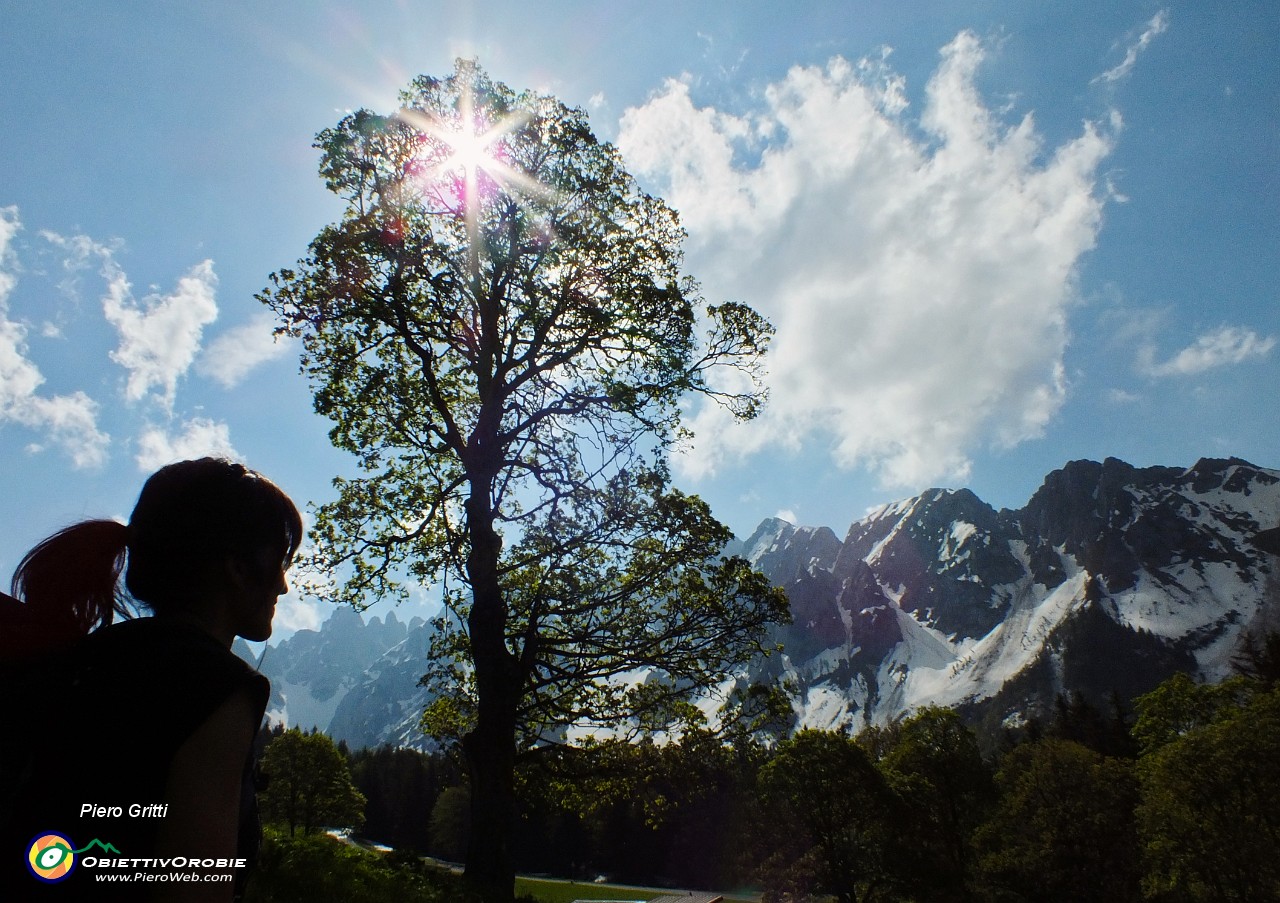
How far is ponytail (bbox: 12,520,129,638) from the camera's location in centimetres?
221

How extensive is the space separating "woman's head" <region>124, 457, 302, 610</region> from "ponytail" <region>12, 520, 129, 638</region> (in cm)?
7

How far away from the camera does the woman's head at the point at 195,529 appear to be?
2.33m

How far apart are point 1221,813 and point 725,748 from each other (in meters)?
40.6

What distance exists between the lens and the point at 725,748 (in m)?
13.2

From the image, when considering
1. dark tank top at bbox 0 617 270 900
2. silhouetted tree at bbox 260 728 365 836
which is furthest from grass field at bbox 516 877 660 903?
dark tank top at bbox 0 617 270 900

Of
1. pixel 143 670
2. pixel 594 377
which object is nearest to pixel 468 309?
pixel 594 377

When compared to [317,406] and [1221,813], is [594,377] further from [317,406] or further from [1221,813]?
[1221,813]

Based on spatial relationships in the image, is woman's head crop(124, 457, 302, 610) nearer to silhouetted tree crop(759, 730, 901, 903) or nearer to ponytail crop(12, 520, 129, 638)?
ponytail crop(12, 520, 129, 638)

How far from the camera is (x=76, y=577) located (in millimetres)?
2309

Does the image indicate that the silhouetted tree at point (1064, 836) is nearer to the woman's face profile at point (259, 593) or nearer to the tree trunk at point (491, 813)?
the tree trunk at point (491, 813)

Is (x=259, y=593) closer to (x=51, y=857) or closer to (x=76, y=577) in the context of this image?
(x=76, y=577)

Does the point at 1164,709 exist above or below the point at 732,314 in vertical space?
below

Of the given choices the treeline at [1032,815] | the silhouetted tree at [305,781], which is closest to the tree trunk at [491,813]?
the treeline at [1032,815]

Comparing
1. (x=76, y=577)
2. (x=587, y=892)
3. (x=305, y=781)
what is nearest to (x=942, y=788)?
(x=587, y=892)
